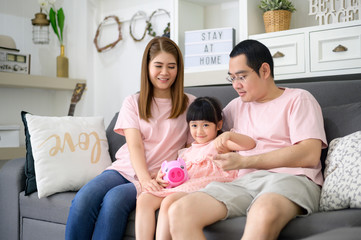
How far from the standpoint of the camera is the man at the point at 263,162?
4.13 feet

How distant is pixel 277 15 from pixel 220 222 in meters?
1.56

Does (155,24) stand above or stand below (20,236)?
above

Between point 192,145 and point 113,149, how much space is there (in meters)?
0.61

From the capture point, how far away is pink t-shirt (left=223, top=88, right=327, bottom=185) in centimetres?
149

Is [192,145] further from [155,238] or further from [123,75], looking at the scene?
[123,75]

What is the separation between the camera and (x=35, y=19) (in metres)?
3.46

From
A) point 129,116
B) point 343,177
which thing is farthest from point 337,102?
point 129,116

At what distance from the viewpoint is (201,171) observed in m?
1.68

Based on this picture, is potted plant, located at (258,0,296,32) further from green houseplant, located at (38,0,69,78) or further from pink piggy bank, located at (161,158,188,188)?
green houseplant, located at (38,0,69,78)

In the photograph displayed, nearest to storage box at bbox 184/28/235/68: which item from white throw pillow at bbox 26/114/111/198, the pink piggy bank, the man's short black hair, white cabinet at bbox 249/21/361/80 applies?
white cabinet at bbox 249/21/361/80

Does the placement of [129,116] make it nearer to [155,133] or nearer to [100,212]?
[155,133]

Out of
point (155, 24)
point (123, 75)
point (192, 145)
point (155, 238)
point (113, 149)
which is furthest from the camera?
point (123, 75)

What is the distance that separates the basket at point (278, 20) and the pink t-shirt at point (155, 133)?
958 mm

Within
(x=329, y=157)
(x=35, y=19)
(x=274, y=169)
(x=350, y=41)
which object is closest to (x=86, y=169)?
(x=274, y=169)
